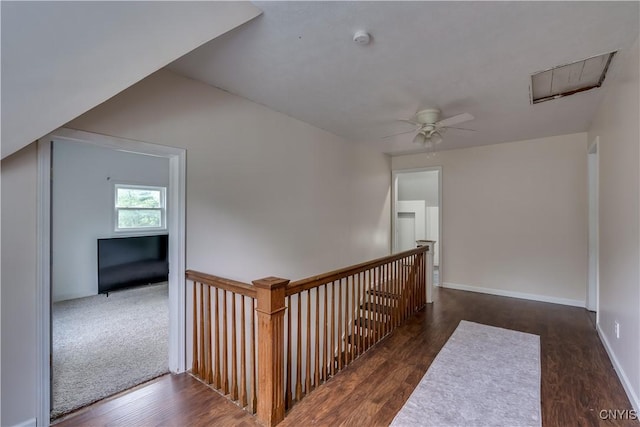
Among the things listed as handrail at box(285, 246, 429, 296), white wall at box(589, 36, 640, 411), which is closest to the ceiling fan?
white wall at box(589, 36, 640, 411)

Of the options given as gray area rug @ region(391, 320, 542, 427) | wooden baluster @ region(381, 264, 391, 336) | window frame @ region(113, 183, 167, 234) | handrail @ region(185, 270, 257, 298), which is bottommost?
gray area rug @ region(391, 320, 542, 427)

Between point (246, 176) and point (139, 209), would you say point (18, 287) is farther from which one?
A: point (139, 209)

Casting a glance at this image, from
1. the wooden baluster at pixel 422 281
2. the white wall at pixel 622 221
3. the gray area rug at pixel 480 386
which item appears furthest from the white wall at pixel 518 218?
the gray area rug at pixel 480 386

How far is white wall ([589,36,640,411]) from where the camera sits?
81.6 inches

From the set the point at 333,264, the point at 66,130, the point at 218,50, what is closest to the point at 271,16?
the point at 218,50

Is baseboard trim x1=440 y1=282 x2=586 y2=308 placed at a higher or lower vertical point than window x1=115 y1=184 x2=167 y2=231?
lower

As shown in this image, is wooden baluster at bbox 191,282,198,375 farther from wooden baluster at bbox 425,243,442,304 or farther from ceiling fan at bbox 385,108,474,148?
wooden baluster at bbox 425,243,442,304

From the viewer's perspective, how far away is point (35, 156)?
185cm

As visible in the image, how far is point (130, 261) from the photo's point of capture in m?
5.32

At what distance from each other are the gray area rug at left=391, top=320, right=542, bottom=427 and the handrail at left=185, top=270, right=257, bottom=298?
1300 millimetres

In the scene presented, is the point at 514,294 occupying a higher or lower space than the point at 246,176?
lower

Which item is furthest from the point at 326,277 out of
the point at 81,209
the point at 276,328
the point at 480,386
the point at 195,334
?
the point at 81,209

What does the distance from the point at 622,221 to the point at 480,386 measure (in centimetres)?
177

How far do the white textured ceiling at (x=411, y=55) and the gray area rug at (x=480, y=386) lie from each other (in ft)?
8.44
